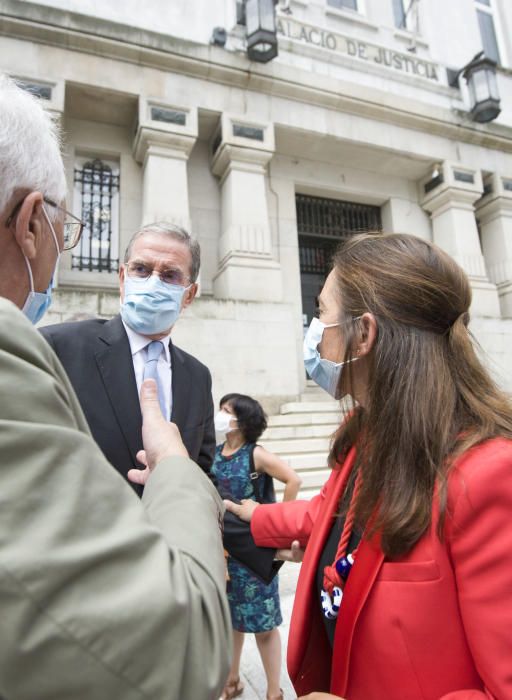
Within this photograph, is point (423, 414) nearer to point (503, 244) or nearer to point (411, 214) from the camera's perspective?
point (411, 214)

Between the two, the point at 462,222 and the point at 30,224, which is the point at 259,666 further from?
the point at 462,222

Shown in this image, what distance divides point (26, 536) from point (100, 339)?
65.2 inches

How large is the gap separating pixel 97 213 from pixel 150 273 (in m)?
6.53

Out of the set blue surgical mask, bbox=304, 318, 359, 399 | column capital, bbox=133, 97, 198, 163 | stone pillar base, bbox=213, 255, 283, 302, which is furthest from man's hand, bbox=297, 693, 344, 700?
column capital, bbox=133, 97, 198, 163

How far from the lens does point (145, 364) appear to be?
221 centimetres

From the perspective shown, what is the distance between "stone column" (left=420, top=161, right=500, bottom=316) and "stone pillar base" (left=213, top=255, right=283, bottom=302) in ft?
14.1

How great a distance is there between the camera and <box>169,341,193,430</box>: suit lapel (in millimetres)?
2148

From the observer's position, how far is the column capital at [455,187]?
9.92 m

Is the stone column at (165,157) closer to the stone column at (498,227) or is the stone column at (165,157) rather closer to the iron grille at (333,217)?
the iron grille at (333,217)

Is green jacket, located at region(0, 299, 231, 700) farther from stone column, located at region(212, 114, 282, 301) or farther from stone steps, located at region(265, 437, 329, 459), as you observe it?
stone column, located at region(212, 114, 282, 301)

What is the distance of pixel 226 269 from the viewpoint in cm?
785

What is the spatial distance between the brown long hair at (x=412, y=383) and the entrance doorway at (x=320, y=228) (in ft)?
28.3

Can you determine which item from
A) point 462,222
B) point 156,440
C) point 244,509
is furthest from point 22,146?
point 462,222

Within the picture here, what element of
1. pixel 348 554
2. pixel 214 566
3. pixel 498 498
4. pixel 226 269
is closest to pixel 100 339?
pixel 348 554
